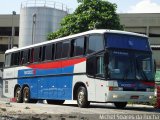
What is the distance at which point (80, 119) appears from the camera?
13953 millimetres

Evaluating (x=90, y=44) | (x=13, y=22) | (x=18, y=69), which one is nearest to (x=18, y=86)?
(x=18, y=69)

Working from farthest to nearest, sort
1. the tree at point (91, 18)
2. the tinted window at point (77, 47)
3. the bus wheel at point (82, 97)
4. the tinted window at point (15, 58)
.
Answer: the tree at point (91, 18) → the tinted window at point (15, 58) → the tinted window at point (77, 47) → the bus wheel at point (82, 97)

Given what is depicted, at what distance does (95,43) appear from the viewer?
65.2 ft

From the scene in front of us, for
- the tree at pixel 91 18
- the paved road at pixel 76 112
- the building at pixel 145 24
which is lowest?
the paved road at pixel 76 112

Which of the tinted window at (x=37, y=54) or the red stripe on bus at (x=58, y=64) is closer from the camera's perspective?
the red stripe on bus at (x=58, y=64)

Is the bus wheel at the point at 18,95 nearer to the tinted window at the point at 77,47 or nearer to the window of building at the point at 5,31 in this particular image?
the tinted window at the point at 77,47

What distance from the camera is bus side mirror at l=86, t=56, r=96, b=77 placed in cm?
1962

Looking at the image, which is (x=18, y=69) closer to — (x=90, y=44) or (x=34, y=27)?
(x=90, y=44)

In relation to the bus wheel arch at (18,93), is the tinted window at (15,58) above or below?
above

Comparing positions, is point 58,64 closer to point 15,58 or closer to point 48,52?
point 48,52

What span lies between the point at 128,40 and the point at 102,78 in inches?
86.9

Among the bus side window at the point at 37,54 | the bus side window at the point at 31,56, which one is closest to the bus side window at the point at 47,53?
the bus side window at the point at 37,54

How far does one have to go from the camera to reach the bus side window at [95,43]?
1953 centimetres

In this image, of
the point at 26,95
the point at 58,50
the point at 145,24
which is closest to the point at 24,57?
the point at 26,95
